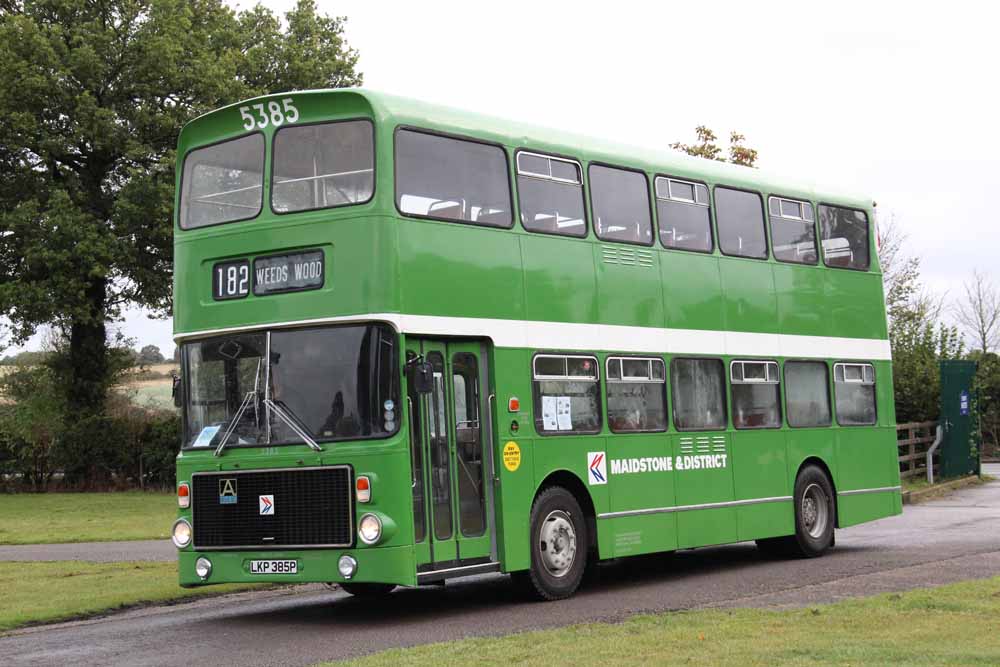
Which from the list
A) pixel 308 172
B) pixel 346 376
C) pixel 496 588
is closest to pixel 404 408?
pixel 346 376

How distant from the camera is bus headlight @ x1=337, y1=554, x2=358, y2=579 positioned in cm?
1268

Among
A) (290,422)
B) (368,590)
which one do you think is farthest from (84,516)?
(290,422)

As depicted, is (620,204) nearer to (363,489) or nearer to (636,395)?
(636,395)

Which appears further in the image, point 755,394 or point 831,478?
point 831,478

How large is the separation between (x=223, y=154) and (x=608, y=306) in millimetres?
4477

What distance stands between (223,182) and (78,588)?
231 inches

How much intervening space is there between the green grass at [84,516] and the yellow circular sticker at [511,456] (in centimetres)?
1360

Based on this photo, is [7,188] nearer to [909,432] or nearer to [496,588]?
[909,432]

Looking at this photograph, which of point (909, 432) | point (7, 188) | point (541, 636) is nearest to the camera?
point (541, 636)

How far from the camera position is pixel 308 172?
44.0 feet

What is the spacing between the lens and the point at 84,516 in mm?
33281

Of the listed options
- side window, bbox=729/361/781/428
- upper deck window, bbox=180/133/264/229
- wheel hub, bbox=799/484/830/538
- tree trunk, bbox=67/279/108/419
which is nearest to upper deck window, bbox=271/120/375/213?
upper deck window, bbox=180/133/264/229

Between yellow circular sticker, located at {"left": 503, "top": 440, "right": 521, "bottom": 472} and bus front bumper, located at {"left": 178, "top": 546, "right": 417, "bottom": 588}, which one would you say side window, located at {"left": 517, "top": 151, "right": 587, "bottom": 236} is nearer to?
yellow circular sticker, located at {"left": 503, "top": 440, "right": 521, "bottom": 472}

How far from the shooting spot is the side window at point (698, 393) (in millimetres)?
16750
